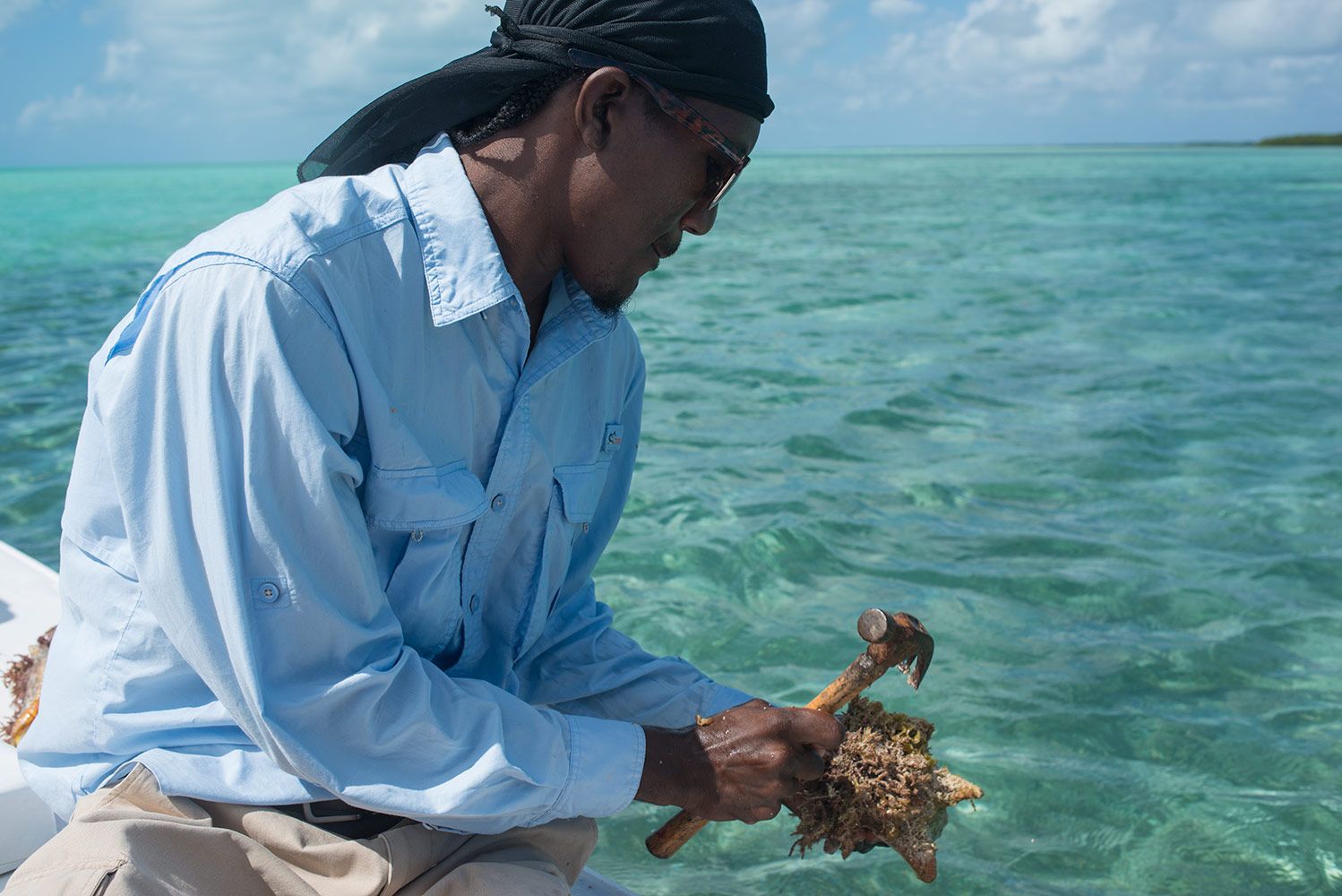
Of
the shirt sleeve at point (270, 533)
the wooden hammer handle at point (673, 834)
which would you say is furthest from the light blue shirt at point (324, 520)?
the wooden hammer handle at point (673, 834)

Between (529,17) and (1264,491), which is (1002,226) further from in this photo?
(529,17)

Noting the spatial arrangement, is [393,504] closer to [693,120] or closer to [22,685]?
[693,120]

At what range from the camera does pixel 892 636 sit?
93.0 inches

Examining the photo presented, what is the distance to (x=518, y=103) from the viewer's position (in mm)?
2105

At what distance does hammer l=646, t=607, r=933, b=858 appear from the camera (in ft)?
7.70

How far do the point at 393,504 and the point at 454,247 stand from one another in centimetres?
44

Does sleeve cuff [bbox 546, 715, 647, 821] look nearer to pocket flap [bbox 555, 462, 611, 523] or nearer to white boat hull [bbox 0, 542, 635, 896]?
pocket flap [bbox 555, 462, 611, 523]

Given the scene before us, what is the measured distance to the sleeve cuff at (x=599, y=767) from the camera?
2039mm

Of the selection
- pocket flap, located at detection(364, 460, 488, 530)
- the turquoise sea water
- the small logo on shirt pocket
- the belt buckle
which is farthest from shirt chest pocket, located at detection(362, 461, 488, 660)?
the turquoise sea water

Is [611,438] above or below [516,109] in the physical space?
below

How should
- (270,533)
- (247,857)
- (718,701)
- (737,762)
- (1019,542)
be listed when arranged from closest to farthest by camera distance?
(270,533) → (247,857) → (737,762) → (718,701) → (1019,542)

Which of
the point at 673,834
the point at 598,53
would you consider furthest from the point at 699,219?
the point at 673,834

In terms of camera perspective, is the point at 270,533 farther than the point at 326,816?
No

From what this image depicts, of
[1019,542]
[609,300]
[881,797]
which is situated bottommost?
[1019,542]
